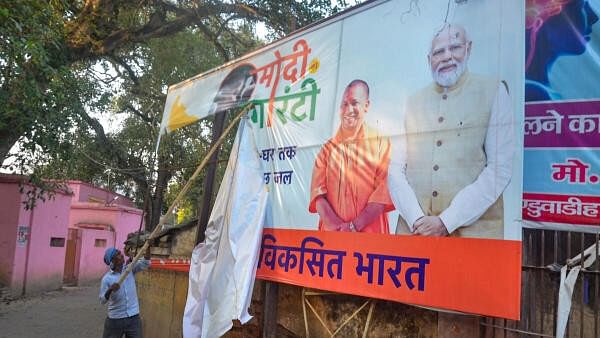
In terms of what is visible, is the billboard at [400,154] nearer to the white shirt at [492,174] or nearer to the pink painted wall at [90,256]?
the white shirt at [492,174]

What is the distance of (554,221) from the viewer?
263cm

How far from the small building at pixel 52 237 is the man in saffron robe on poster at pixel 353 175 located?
34.1 feet

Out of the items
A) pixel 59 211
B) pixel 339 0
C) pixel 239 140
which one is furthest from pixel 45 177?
pixel 239 140

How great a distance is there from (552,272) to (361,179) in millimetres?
1279

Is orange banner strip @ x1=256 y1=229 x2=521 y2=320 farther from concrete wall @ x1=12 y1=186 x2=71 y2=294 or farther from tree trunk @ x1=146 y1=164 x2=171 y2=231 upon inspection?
tree trunk @ x1=146 y1=164 x2=171 y2=231

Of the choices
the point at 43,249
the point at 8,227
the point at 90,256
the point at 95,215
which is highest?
the point at 95,215

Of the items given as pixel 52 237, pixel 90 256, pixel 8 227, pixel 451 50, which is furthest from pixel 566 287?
pixel 90 256

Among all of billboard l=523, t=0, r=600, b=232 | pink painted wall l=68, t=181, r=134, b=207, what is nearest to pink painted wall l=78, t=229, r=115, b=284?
pink painted wall l=68, t=181, r=134, b=207

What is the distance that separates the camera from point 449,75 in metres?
2.95

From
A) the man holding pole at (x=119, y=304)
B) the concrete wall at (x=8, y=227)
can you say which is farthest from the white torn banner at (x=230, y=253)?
the concrete wall at (x=8, y=227)

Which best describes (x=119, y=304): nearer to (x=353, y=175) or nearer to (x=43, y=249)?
(x=353, y=175)

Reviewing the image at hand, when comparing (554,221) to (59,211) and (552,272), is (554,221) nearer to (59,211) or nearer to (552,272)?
(552,272)

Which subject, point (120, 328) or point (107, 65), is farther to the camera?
point (107, 65)

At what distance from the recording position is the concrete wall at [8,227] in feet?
39.9
